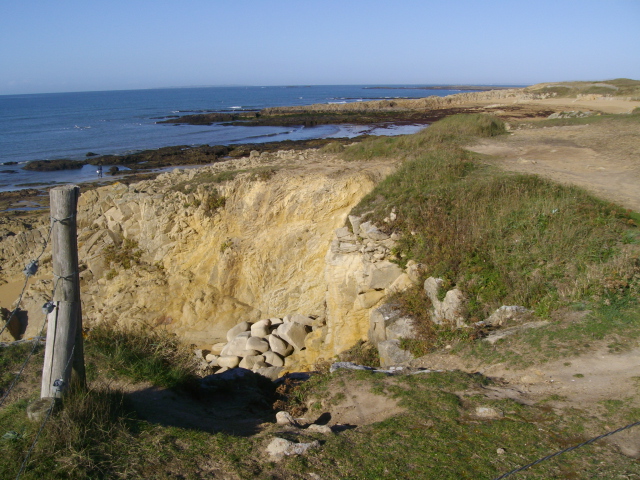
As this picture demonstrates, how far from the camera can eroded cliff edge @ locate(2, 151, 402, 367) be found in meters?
12.8

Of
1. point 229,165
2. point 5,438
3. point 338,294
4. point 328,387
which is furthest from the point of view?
point 229,165

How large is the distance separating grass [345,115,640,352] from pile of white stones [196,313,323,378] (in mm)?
3552

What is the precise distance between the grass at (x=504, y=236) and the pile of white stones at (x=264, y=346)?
3.55m

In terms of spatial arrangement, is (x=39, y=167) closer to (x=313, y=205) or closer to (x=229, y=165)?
(x=229, y=165)

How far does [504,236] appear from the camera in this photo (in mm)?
8961

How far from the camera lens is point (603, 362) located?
5.79 m

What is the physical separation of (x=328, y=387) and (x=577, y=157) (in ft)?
44.3

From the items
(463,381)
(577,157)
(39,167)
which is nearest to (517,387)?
(463,381)

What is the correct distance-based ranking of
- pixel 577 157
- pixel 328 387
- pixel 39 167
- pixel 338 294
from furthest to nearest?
pixel 39 167 < pixel 577 157 < pixel 338 294 < pixel 328 387

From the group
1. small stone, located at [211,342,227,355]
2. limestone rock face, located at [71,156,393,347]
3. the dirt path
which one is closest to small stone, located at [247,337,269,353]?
limestone rock face, located at [71,156,393,347]

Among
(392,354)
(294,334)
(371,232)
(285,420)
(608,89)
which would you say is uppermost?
(608,89)

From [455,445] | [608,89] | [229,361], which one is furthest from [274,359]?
[608,89]

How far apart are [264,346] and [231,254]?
354cm

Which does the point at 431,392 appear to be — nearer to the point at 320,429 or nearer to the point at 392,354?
the point at 320,429
